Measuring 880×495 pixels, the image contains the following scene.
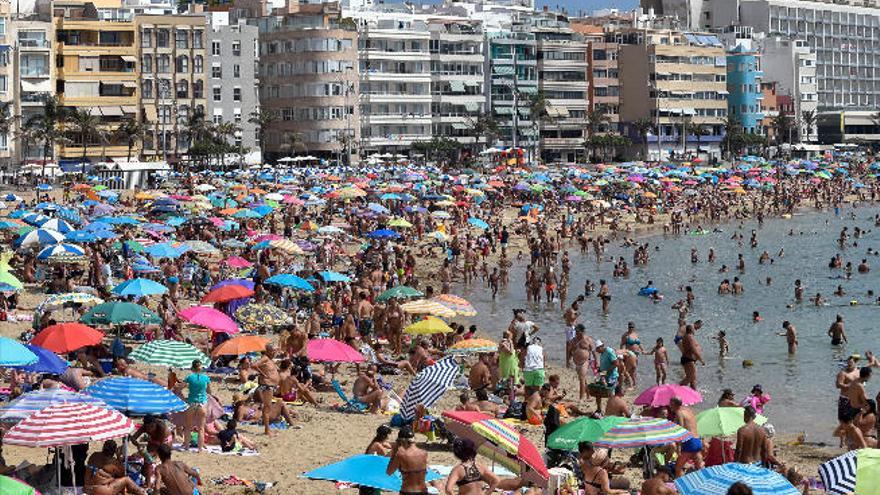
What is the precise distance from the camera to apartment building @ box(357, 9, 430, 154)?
94.1 meters

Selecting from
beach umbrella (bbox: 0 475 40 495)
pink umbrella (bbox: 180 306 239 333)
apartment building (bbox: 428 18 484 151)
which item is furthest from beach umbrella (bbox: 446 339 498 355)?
apartment building (bbox: 428 18 484 151)

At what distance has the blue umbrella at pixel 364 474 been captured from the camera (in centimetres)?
1124

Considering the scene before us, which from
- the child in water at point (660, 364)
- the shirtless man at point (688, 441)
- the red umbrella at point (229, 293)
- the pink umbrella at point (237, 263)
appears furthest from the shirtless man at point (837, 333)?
the shirtless man at point (688, 441)

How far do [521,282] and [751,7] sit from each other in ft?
336

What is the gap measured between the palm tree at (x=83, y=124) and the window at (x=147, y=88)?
475cm

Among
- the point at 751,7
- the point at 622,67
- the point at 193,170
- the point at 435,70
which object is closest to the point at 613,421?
the point at 193,170

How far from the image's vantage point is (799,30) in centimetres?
14000

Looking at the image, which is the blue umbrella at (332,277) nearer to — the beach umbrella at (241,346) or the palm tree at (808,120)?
the beach umbrella at (241,346)

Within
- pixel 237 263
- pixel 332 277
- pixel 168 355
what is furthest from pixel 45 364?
pixel 237 263

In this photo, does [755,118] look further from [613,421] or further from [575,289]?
[613,421]

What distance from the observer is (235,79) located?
290 ft

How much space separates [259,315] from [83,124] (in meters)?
55.7

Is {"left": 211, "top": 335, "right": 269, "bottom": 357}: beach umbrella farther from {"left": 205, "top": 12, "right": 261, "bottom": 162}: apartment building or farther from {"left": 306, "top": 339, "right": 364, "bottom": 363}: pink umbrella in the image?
{"left": 205, "top": 12, "right": 261, "bottom": 162}: apartment building

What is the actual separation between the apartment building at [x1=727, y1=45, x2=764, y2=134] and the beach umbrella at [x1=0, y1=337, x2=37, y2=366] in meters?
109
